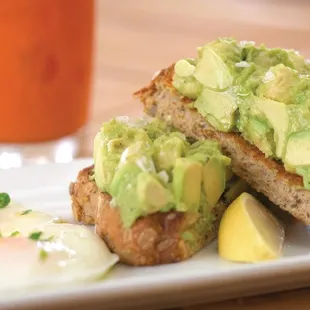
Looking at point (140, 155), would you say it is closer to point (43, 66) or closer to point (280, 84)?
point (280, 84)

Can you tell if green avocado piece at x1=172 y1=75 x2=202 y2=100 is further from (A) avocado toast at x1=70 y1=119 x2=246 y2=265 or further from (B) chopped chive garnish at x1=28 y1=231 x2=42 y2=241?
(B) chopped chive garnish at x1=28 y1=231 x2=42 y2=241

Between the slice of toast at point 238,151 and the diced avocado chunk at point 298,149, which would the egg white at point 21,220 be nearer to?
the slice of toast at point 238,151

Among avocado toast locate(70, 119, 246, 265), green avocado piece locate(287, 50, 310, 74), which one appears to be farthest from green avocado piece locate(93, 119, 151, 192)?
green avocado piece locate(287, 50, 310, 74)

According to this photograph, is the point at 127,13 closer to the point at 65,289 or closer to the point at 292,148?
the point at 292,148

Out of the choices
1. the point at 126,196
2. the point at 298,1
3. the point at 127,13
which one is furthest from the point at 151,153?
the point at 298,1

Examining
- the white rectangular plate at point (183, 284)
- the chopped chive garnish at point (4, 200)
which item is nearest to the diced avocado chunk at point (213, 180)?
the white rectangular plate at point (183, 284)

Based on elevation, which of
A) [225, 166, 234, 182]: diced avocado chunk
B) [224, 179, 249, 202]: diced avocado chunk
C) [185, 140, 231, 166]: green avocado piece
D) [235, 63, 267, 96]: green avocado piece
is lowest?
[224, 179, 249, 202]: diced avocado chunk
